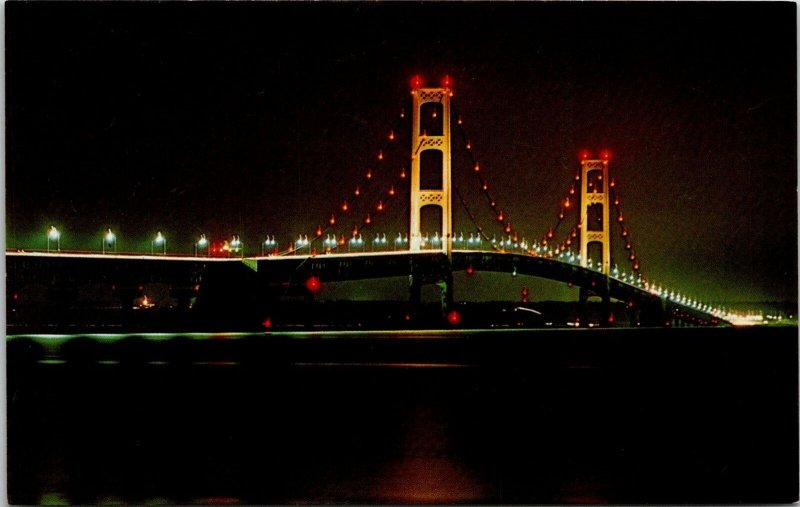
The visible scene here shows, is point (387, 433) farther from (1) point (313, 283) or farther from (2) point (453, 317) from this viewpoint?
(1) point (313, 283)

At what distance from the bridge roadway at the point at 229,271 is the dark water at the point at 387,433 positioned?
233 inches

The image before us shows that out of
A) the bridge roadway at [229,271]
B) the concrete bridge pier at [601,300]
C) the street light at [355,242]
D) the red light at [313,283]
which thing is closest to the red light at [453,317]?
the bridge roadway at [229,271]

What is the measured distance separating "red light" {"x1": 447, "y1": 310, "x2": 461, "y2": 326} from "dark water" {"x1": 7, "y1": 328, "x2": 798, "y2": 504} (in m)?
6.64

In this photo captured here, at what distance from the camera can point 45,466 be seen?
5719 millimetres

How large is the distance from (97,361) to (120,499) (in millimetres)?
7973

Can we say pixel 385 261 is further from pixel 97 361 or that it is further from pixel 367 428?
pixel 367 428

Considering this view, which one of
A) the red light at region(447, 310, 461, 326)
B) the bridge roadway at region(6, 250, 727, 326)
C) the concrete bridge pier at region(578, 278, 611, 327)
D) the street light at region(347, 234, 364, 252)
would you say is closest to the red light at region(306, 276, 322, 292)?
the bridge roadway at region(6, 250, 727, 326)

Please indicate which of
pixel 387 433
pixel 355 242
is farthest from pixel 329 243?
pixel 387 433

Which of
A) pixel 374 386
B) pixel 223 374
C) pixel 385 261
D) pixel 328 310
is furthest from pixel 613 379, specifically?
pixel 328 310

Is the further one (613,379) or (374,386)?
(613,379)

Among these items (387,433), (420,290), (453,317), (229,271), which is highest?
(229,271)

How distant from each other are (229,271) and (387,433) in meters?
13.6

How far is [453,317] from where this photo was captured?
19906 millimetres

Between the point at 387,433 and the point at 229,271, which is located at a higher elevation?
the point at 229,271
